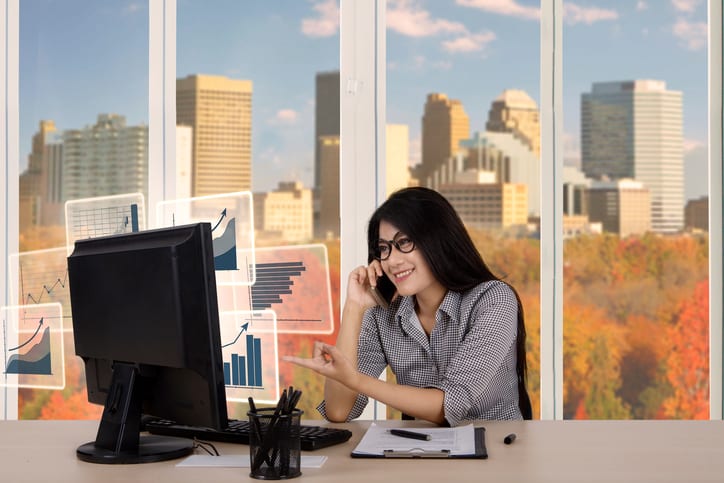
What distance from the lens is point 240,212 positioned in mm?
3520

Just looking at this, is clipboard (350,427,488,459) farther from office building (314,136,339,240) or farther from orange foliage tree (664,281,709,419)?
orange foliage tree (664,281,709,419)

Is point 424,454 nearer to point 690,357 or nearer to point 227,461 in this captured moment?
point 227,461

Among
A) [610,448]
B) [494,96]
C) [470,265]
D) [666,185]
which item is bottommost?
[610,448]

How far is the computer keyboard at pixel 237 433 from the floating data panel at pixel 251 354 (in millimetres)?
1543

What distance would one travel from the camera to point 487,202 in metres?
3.64

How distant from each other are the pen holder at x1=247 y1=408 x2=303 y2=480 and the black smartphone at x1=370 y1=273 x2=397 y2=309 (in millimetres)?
1057

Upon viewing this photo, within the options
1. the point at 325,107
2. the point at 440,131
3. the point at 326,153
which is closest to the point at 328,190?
the point at 326,153

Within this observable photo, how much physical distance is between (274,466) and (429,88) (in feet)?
7.97

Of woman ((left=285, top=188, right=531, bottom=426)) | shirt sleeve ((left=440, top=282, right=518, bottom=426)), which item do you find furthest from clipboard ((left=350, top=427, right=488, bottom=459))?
woman ((left=285, top=188, right=531, bottom=426))

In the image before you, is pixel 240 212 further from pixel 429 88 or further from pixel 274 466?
pixel 274 466

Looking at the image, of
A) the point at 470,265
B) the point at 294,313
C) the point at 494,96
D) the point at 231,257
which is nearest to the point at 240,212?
the point at 231,257

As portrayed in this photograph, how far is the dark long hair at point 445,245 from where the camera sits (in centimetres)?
233

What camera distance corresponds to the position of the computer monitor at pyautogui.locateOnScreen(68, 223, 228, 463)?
1520mm

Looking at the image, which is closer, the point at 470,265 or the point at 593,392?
the point at 470,265
